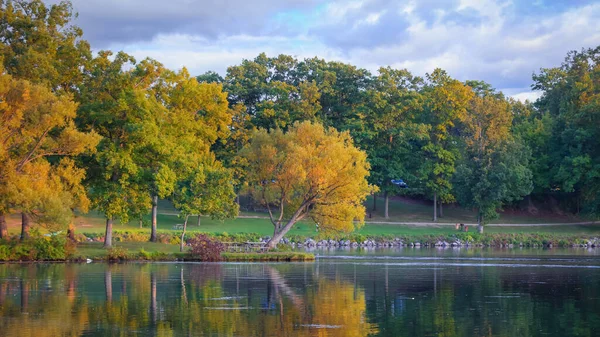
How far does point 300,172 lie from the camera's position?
170 feet

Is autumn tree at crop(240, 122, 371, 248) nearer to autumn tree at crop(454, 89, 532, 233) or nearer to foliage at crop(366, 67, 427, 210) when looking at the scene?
autumn tree at crop(454, 89, 532, 233)

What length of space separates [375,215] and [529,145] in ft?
65.0

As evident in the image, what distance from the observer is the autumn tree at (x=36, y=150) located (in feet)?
141

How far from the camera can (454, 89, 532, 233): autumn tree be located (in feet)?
252

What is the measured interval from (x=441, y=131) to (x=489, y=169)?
1205cm

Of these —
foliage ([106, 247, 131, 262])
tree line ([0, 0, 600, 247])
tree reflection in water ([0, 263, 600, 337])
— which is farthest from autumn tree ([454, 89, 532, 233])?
foliage ([106, 247, 131, 262])

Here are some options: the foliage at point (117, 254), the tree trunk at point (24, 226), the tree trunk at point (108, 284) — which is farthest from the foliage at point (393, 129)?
the tree trunk at point (108, 284)

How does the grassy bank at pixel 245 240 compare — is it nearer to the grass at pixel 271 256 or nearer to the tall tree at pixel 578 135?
the grass at pixel 271 256

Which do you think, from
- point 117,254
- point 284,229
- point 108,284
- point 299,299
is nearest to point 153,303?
point 299,299

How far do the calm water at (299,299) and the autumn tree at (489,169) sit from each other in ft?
99.9

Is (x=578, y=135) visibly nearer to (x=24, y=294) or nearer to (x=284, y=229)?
(x=284, y=229)

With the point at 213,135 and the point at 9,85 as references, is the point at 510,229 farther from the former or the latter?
the point at 9,85

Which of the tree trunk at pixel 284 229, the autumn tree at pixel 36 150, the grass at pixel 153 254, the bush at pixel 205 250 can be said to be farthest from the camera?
the tree trunk at pixel 284 229

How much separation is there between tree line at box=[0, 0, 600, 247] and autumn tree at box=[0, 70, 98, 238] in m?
0.09
